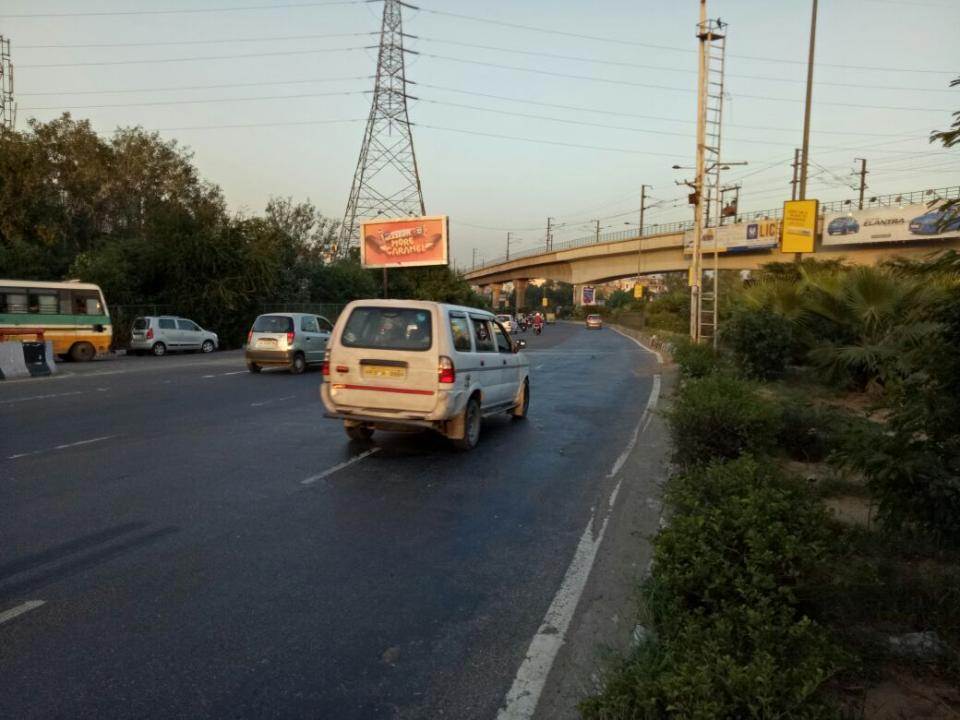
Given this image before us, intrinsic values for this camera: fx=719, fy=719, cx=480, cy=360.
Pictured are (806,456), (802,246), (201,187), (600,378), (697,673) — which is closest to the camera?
(697,673)

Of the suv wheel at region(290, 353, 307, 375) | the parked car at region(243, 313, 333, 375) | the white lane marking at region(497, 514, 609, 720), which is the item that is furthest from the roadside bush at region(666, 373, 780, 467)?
the suv wheel at region(290, 353, 307, 375)

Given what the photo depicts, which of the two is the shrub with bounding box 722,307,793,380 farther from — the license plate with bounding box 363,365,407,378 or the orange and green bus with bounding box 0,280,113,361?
the orange and green bus with bounding box 0,280,113,361

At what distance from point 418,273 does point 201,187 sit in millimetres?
18866

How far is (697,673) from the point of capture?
2.75 m

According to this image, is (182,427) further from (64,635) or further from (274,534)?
(64,635)

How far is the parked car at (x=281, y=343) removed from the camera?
19688mm

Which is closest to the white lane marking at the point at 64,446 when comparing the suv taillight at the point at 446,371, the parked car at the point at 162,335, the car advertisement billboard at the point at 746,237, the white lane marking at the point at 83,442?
the white lane marking at the point at 83,442

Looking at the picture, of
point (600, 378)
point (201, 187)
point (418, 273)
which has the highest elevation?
point (201, 187)

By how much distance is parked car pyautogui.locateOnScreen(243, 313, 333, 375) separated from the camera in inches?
775

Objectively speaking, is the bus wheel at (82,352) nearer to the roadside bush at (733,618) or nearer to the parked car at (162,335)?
the parked car at (162,335)

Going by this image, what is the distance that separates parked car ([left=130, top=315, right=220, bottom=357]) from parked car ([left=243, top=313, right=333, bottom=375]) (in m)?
11.3

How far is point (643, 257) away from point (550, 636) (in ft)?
198

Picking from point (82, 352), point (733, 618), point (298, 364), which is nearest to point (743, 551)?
point (733, 618)

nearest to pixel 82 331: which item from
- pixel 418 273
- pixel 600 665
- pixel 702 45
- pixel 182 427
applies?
pixel 182 427
